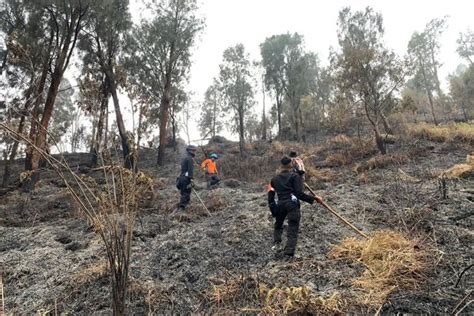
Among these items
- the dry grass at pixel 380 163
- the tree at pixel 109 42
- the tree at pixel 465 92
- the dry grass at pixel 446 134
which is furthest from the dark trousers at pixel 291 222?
the tree at pixel 465 92

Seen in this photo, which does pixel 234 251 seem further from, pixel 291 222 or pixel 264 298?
pixel 264 298

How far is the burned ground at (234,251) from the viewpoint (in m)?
4.26

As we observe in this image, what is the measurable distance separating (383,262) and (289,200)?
1557 millimetres

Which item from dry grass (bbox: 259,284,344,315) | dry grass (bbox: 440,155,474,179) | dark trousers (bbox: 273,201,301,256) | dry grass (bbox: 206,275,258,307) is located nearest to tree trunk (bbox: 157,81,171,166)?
dry grass (bbox: 440,155,474,179)

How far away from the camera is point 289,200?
5.40 meters

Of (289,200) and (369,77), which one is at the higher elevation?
(369,77)

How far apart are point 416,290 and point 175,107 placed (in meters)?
22.5

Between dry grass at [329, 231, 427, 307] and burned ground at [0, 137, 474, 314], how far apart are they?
0.37 feet

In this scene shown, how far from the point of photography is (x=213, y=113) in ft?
117

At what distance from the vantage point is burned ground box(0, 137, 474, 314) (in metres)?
4.26

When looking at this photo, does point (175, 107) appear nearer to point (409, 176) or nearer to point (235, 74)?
point (235, 74)

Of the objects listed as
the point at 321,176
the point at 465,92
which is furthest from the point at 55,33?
the point at 465,92

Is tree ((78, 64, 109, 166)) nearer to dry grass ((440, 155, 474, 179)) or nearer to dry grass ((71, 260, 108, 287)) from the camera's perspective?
dry grass ((71, 260, 108, 287))

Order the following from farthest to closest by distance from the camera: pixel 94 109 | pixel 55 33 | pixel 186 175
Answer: pixel 55 33
pixel 186 175
pixel 94 109
